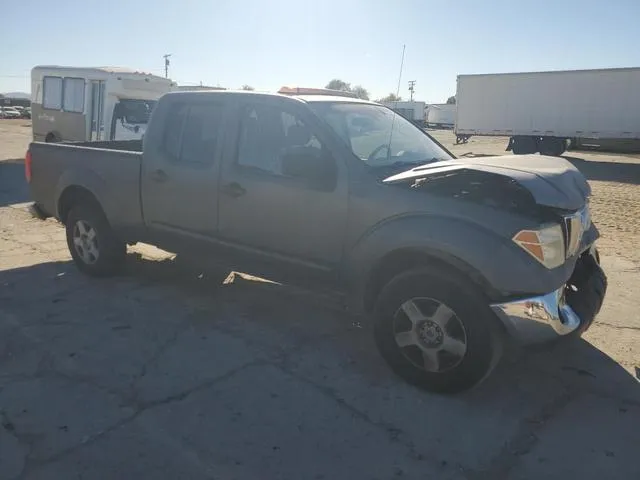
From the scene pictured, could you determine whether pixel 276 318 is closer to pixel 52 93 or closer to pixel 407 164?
pixel 407 164

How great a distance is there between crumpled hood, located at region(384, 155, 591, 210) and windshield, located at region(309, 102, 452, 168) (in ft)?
1.47

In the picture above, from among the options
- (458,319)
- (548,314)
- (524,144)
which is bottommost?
(458,319)

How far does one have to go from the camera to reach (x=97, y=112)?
14.2m

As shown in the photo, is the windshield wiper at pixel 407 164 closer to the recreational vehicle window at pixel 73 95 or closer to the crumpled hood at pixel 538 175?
the crumpled hood at pixel 538 175

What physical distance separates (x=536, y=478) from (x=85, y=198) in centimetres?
477

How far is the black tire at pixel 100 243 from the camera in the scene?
17.6 feet

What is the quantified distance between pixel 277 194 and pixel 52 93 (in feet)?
46.6

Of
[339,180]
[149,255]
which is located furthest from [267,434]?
[149,255]

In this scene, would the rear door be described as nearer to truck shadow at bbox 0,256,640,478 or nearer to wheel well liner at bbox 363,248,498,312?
truck shadow at bbox 0,256,640,478

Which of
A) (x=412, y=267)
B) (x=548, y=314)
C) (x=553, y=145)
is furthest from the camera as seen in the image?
(x=553, y=145)

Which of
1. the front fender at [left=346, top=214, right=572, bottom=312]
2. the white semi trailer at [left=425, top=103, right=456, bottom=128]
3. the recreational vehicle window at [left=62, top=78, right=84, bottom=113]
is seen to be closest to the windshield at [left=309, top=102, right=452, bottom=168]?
the front fender at [left=346, top=214, right=572, bottom=312]

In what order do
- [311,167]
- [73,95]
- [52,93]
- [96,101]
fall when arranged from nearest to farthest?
[311,167], [96,101], [73,95], [52,93]

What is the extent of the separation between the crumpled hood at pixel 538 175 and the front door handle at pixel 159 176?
2098 millimetres

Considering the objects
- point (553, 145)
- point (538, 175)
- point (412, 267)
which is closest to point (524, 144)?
point (553, 145)
